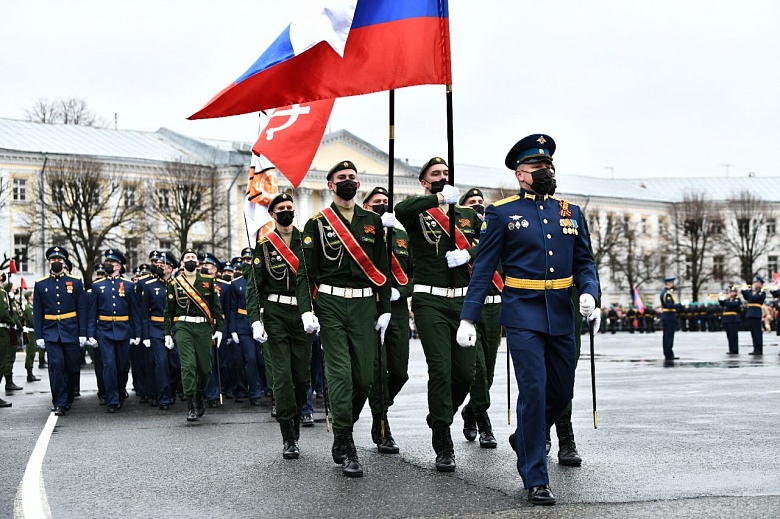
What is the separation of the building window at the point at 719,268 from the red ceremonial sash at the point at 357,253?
275ft

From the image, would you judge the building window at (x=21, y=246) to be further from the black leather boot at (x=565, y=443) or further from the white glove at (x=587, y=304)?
the white glove at (x=587, y=304)

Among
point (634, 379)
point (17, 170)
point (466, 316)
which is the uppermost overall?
point (17, 170)

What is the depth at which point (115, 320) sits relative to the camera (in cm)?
1689

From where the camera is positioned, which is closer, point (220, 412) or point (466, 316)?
point (466, 316)

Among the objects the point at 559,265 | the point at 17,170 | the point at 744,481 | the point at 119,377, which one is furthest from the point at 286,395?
the point at 17,170

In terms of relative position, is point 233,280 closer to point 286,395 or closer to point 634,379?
point 634,379

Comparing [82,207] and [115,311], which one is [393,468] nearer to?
[115,311]

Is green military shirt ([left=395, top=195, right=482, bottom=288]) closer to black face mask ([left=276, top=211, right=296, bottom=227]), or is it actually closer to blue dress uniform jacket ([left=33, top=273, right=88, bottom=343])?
black face mask ([left=276, top=211, right=296, bottom=227])

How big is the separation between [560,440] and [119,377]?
9361 millimetres

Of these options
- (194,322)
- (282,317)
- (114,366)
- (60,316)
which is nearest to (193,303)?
(194,322)

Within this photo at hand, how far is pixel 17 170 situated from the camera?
6812cm

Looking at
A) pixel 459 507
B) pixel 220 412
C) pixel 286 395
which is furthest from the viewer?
pixel 220 412

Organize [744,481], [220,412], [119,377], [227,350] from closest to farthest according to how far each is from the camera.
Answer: [744,481]
[220,412]
[119,377]
[227,350]

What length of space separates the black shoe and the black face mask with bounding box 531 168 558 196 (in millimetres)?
1922
